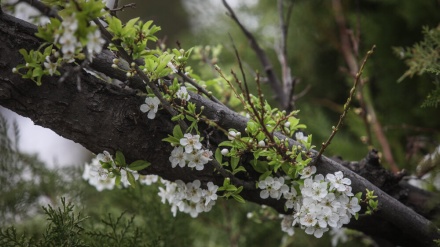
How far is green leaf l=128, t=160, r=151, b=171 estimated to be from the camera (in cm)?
89

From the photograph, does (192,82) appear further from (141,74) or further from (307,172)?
(307,172)

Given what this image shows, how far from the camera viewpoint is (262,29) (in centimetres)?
217

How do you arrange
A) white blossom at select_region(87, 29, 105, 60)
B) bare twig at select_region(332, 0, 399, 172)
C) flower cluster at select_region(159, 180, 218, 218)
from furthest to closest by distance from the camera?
bare twig at select_region(332, 0, 399, 172) < flower cluster at select_region(159, 180, 218, 218) < white blossom at select_region(87, 29, 105, 60)

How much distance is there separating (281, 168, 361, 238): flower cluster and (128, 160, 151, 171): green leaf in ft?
1.05

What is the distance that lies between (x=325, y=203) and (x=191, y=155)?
11.2 inches

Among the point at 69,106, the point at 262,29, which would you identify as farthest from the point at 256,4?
the point at 69,106

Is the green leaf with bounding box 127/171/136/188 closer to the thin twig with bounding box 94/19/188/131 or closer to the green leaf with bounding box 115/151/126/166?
the green leaf with bounding box 115/151/126/166

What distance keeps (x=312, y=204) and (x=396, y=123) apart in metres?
1.03


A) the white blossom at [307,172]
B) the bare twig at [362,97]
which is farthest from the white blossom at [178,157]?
the bare twig at [362,97]

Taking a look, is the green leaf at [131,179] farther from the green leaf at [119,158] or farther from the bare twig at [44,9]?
the bare twig at [44,9]

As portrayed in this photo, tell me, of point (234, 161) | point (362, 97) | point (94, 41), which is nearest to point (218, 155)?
point (234, 161)

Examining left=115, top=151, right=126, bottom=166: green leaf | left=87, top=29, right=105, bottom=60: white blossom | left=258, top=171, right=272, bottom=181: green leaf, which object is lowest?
left=115, top=151, right=126, bottom=166: green leaf

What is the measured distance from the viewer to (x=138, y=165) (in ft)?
2.93

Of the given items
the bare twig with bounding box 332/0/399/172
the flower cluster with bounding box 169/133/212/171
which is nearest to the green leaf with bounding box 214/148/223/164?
the flower cluster with bounding box 169/133/212/171
